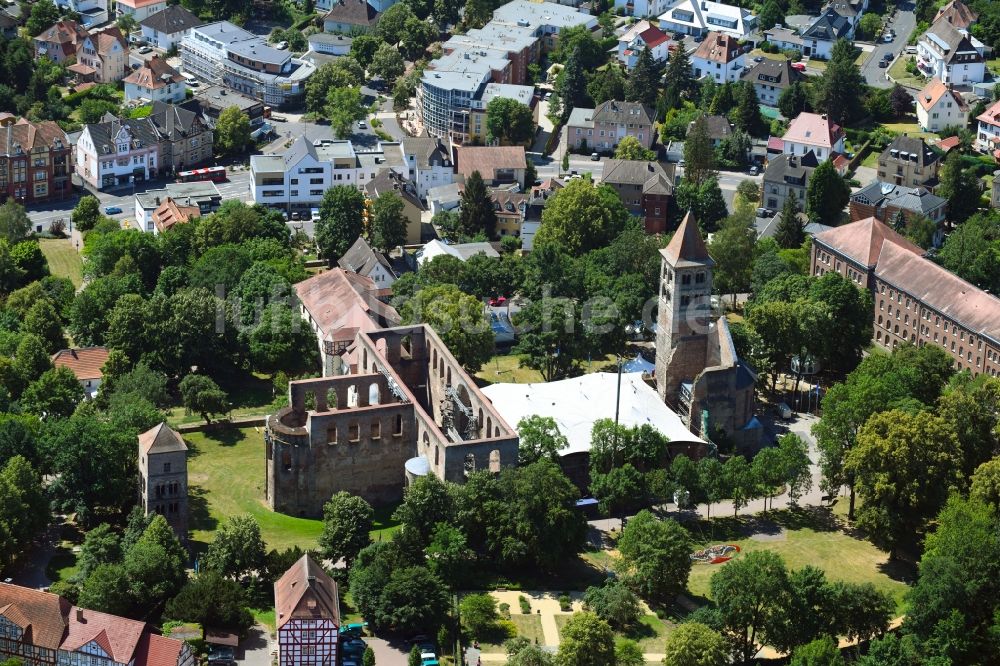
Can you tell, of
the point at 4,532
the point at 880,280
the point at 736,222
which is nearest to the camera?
the point at 4,532

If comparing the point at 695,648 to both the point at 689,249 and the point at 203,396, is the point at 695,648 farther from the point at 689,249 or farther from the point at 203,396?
the point at 203,396

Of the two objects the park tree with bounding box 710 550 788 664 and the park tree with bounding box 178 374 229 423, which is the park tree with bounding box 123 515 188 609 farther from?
the park tree with bounding box 710 550 788 664

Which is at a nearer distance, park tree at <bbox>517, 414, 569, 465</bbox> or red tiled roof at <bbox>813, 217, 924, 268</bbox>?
park tree at <bbox>517, 414, 569, 465</bbox>

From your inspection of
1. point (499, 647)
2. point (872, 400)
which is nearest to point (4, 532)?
point (499, 647)

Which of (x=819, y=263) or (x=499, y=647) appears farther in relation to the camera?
(x=819, y=263)

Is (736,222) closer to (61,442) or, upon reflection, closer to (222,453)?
(222,453)

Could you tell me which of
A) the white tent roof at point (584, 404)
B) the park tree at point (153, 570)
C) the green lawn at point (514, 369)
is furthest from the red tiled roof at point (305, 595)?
the green lawn at point (514, 369)

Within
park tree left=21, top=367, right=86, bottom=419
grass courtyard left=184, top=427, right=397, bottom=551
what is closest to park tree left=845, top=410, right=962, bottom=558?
grass courtyard left=184, top=427, right=397, bottom=551
